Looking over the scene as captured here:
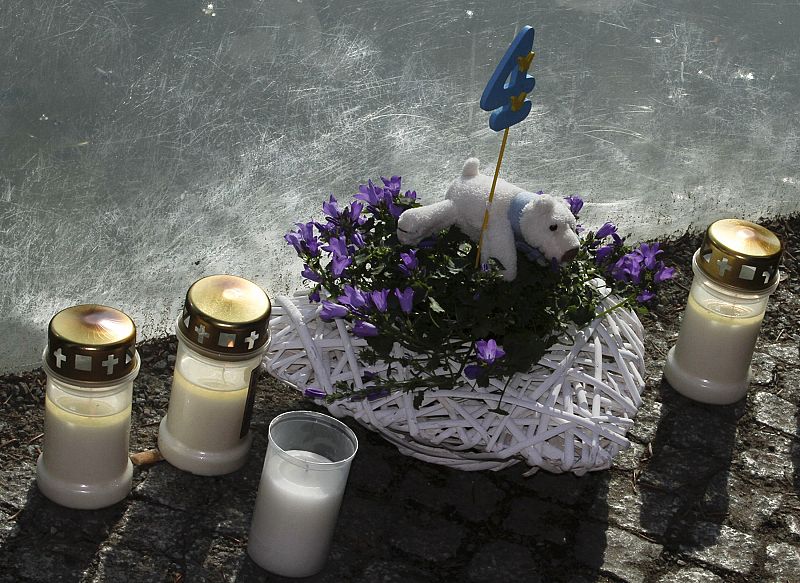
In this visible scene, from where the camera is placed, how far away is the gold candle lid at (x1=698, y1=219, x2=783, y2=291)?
10.2ft

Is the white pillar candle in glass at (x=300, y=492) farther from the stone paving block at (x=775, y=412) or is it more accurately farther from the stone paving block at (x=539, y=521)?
the stone paving block at (x=775, y=412)

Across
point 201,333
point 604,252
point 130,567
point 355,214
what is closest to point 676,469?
point 604,252

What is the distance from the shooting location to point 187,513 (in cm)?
279

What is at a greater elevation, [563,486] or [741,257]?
[741,257]

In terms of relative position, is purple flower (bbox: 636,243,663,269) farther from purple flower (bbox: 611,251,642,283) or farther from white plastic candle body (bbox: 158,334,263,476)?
white plastic candle body (bbox: 158,334,263,476)

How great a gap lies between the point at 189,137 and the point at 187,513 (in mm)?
1727

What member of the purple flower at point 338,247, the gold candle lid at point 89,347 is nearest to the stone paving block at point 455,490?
the purple flower at point 338,247

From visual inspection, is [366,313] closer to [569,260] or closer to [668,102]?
[569,260]

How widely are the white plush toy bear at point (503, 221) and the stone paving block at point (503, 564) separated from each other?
619 mm

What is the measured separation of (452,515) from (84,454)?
852 millimetres

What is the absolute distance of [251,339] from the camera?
105 inches

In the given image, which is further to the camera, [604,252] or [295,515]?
[604,252]

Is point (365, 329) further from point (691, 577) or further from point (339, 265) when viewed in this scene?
point (691, 577)

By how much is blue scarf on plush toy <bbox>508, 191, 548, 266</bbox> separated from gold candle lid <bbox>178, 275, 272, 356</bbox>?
0.59 meters
